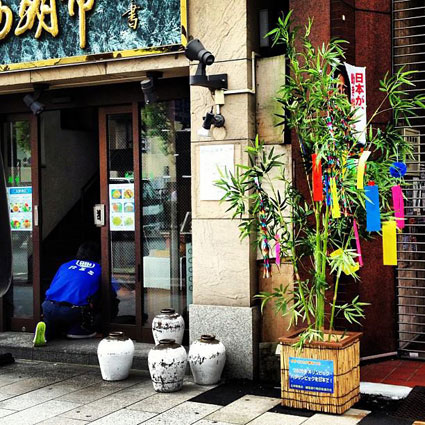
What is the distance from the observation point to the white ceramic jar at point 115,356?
741 centimetres

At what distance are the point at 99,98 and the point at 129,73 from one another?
1.01m

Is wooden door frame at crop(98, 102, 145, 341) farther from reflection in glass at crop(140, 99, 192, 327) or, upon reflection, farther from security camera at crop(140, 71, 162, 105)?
security camera at crop(140, 71, 162, 105)

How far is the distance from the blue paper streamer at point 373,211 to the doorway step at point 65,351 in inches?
130

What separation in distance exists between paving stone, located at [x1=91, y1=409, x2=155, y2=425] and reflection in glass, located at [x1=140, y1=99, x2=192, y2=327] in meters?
2.44

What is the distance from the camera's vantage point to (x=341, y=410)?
6.19m

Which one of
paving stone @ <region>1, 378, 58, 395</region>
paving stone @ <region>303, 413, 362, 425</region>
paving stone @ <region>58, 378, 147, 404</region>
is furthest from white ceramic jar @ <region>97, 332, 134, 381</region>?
paving stone @ <region>303, 413, 362, 425</region>

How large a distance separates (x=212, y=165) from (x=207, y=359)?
6.81 ft

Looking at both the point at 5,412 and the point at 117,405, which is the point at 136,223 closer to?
the point at 117,405

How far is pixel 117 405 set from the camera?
6.61 meters

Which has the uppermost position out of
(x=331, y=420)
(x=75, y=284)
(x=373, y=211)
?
(x=373, y=211)

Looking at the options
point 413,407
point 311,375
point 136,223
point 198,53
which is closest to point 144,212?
Answer: point 136,223

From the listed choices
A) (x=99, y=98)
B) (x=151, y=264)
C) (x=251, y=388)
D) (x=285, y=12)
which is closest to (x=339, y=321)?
(x=251, y=388)

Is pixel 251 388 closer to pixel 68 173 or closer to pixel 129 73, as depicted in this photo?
pixel 129 73

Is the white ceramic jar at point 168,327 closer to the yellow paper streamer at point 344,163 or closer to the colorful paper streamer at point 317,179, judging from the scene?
the colorful paper streamer at point 317,179
